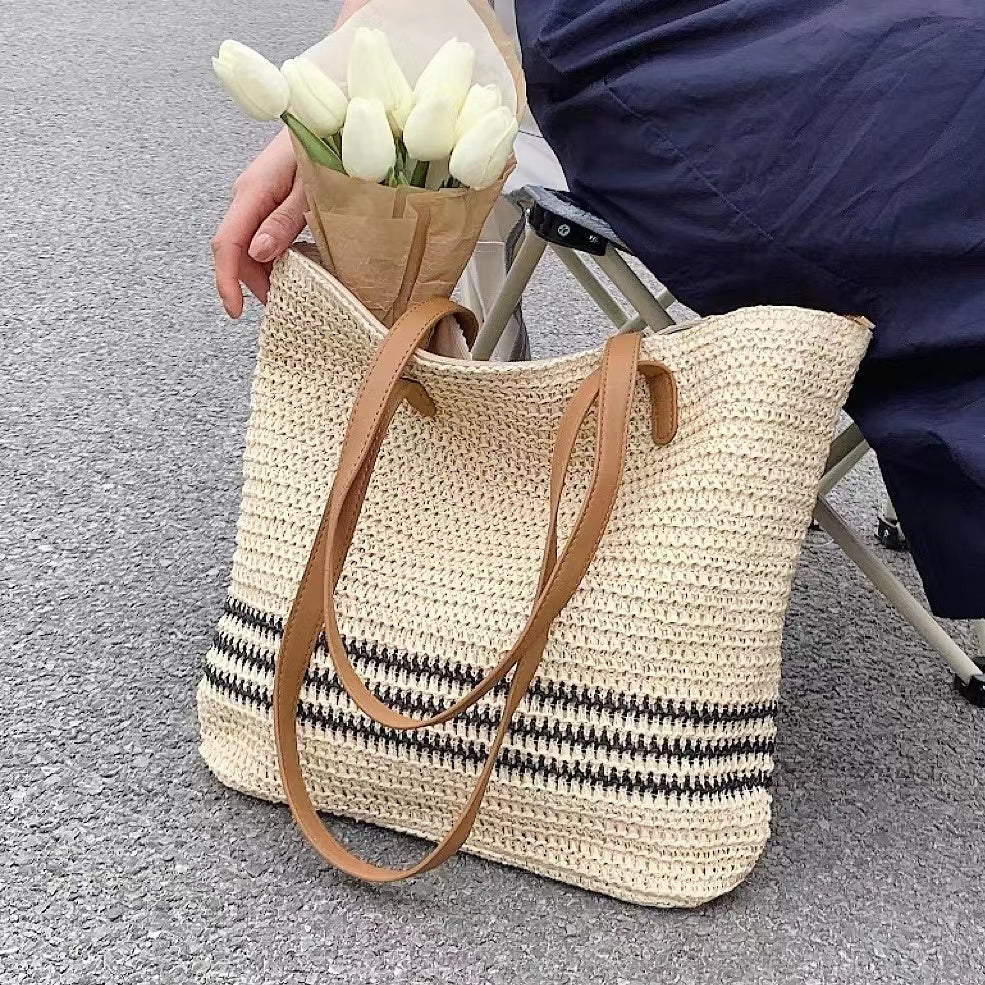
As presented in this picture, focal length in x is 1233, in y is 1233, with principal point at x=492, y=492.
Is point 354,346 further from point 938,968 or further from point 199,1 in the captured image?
point 199,1

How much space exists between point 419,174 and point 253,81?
11 cm

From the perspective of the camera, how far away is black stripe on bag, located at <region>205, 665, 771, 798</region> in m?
0.70

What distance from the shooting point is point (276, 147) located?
79cm

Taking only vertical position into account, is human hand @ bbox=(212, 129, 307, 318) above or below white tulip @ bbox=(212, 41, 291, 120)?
below

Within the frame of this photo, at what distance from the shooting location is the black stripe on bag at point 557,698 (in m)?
0.70

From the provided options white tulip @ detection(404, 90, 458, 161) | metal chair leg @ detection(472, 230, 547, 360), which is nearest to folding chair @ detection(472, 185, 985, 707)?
metal chair leg @ detection(472, 230, 547, 360)

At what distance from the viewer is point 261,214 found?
0.78 meters

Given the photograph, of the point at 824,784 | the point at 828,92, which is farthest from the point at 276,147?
the point at 824,784

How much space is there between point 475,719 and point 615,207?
31 centimetres

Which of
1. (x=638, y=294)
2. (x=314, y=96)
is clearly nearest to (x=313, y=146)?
(x=314, y=96)

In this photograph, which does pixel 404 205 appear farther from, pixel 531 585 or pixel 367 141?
pixel 531 585

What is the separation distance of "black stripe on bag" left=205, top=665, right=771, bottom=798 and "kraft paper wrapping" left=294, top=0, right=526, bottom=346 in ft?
0.84

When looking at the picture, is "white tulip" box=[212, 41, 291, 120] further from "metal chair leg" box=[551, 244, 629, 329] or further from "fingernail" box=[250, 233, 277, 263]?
"metal chair leg" box=[551, 244, 629, 329]

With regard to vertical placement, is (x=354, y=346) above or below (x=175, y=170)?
above
